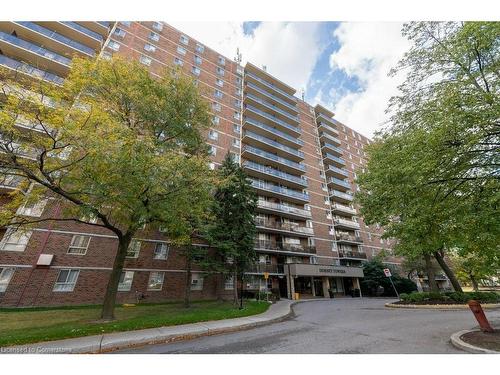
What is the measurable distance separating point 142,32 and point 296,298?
119 feet

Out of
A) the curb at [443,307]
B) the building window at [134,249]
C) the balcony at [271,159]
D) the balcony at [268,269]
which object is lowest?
the curb at [443,307]

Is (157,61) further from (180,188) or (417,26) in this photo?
(417,26)

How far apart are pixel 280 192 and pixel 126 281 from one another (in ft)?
63.9

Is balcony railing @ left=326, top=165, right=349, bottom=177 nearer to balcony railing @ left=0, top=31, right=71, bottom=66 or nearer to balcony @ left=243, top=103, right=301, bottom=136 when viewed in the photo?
balcony @ left=243, top=103, right=301, bottom=136

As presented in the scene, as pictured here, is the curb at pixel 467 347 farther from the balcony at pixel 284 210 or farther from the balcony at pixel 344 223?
the balcony at pixel 344 223

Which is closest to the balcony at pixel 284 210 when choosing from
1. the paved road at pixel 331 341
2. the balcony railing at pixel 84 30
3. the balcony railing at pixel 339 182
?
the balcony railing at pixel 339 182

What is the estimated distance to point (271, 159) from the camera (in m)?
31.5

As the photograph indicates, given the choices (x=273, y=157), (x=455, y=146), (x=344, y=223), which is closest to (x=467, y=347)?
(x=455, y=146)

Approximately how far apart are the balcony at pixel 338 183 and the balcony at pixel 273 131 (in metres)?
8.01

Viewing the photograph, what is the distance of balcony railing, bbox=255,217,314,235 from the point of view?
27.4 m

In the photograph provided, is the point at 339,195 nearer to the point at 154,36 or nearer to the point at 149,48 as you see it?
the point at 149,48

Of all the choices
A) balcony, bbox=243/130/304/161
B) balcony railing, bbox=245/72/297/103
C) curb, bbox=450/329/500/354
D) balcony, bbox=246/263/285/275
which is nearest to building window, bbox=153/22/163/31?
balcony railing, bbox=245/72/297/103

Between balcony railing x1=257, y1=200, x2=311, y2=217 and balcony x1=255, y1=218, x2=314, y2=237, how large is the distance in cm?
165

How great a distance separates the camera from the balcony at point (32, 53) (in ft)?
63.1
